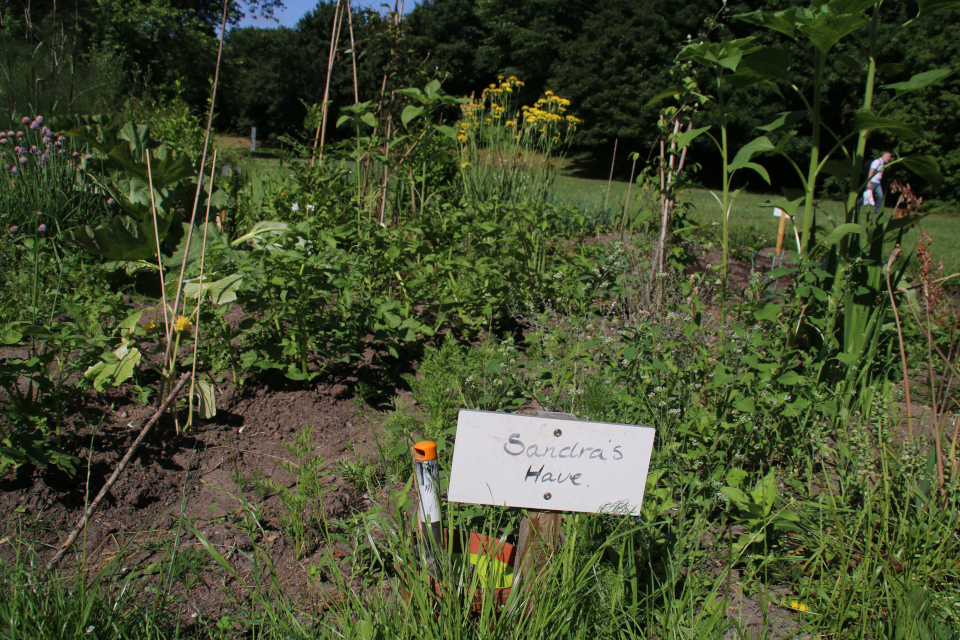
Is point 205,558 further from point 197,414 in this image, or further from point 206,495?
point 197,414

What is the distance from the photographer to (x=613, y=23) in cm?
2392

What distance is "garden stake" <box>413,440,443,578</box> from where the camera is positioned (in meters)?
1.25

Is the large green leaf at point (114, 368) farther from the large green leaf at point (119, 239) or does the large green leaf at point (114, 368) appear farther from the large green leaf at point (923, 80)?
the large green leaf at point (923, 80)

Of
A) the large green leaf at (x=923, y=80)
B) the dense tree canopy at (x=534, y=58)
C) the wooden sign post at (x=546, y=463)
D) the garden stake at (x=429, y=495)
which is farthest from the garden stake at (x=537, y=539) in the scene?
the dense tree canopy at (x=534, y=58)

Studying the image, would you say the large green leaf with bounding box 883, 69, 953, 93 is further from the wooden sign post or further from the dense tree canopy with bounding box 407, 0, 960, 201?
the dense tree canopy with bounding box 407, 0, 960, 201

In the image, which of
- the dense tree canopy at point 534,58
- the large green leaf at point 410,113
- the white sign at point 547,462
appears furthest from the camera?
the dense tree canopy at point 534,58

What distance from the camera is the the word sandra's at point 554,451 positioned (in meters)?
1.24

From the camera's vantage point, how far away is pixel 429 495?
1.29 metres

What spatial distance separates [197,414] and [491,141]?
3.87 m

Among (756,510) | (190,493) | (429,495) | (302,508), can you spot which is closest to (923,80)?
(756,510)

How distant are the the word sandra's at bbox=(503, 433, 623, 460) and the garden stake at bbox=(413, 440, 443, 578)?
0.16m

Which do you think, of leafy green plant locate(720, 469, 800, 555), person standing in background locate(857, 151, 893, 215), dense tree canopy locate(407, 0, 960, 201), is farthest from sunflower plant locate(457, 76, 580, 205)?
dense tree canopy locate(407, 0, 960, 201)

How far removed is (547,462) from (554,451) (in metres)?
0.03

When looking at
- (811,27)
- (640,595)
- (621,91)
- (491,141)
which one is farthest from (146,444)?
(621,91)
